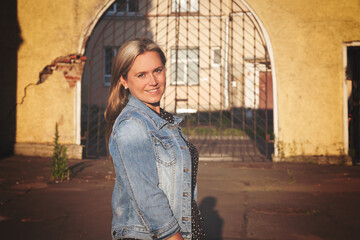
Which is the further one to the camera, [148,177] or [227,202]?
[227,202]

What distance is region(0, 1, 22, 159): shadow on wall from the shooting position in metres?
8.27

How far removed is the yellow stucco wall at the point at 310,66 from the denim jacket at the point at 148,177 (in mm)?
6454

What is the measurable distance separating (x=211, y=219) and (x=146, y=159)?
Result: 2898 mm

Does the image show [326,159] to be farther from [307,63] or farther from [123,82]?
[123,82]

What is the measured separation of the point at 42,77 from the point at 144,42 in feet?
23.9

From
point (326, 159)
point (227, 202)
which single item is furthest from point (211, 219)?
point (326, 159)

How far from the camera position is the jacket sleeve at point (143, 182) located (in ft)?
4.70

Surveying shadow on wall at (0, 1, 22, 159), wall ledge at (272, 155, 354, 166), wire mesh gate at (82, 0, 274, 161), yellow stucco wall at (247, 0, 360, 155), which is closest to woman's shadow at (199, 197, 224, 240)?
wall ledge at (272, 155, 354, 166)

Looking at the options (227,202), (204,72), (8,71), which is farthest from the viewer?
(204,72)

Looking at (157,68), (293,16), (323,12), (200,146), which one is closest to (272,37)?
(293,16)

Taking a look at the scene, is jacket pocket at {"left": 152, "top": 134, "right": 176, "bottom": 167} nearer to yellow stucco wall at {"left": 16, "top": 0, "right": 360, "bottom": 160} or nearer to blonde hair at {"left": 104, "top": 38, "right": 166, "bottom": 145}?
blonde hair at {"left": 104, "top": 38, "right": 166, "bottom": 145}

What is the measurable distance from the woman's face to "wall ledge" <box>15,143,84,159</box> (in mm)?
6700

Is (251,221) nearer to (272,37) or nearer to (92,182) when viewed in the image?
(92,182)

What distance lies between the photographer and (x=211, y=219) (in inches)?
163
